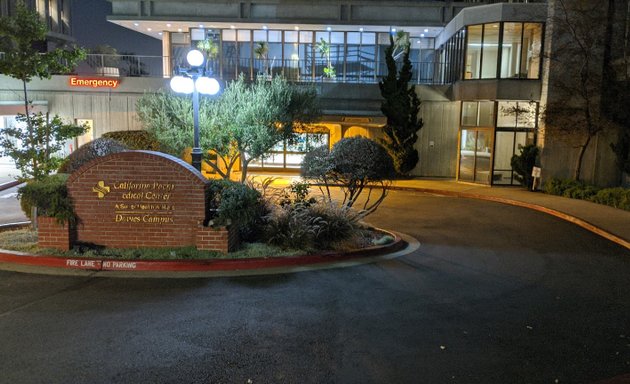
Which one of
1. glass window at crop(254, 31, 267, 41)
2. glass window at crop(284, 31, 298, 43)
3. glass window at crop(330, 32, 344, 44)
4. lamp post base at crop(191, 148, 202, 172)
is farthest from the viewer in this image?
glass window at crop(330, 32, 344, 44)

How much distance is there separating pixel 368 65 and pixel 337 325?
2482 cm

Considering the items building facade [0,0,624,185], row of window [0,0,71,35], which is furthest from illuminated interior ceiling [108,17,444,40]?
row of window [0,0,71,35]

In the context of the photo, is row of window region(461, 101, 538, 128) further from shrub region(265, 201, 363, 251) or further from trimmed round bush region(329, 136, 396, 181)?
shrub region(265, 201, 363, 251)

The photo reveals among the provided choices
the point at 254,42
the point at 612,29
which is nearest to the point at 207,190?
the point at 612,29

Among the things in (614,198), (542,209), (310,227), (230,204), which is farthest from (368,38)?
(230,204)

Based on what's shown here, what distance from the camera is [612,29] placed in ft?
69.1

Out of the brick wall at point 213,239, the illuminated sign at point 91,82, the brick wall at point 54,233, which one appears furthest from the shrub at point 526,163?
the illuminated sign at point 91,82

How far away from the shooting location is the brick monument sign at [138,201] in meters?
10.3

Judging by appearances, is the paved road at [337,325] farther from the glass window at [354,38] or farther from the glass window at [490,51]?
the glass window at [354,38]

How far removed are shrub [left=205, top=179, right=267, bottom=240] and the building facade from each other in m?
8.93

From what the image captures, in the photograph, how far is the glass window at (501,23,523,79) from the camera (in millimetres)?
22547

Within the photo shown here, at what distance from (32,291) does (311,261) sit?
184 inches

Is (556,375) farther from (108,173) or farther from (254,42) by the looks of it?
(254,42)

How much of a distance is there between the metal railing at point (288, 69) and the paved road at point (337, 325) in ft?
63.9
